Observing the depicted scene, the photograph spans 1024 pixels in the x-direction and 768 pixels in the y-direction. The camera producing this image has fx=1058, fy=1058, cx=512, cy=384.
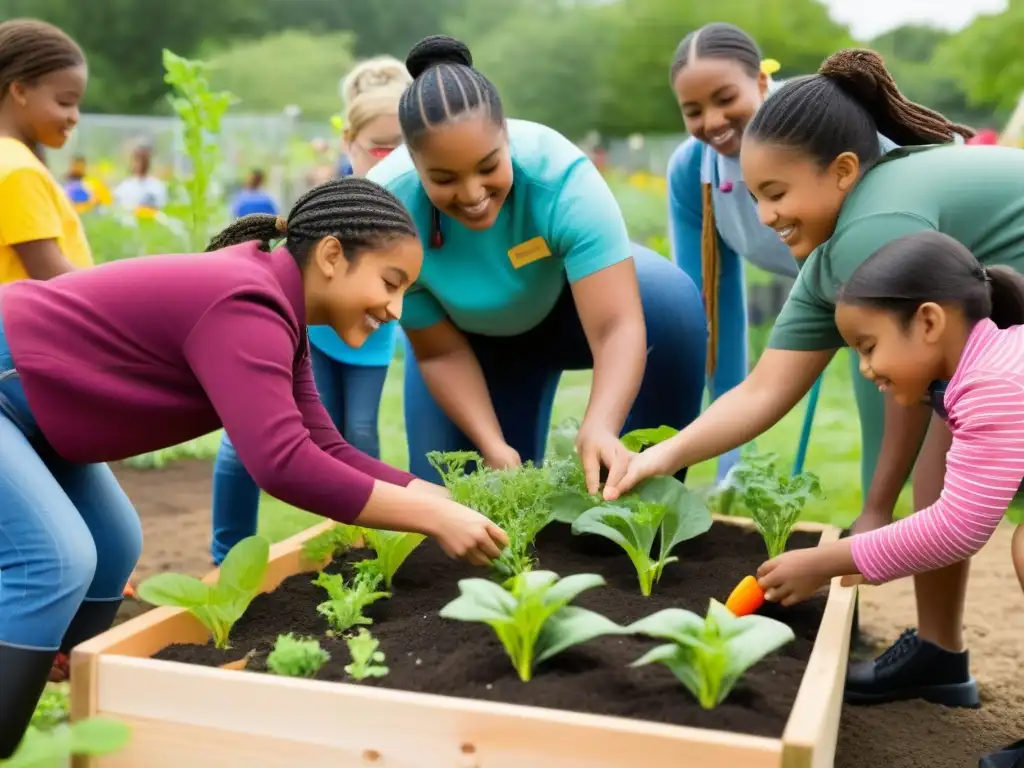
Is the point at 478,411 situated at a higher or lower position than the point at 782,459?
higher

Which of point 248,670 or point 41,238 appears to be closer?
point 248,670

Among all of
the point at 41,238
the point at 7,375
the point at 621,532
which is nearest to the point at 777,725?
the point at 621,532

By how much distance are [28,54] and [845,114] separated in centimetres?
223

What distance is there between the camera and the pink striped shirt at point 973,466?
1764 mm

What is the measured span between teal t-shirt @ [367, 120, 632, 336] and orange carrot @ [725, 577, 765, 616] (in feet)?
2.87

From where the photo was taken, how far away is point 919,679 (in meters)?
2.52

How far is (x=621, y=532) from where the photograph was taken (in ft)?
7.66

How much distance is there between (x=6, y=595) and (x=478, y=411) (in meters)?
1.28

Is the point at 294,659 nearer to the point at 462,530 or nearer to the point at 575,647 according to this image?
the point at 462,530

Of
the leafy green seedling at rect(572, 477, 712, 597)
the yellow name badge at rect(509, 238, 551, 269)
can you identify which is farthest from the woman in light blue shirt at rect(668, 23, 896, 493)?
the leafy green seedling at rect(572, 477, 712, 597)

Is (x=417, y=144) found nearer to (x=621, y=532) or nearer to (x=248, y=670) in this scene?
(x=621, y=532)

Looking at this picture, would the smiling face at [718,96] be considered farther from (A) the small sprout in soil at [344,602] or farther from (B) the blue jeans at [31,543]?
(B) the blue jeans at [31,543]

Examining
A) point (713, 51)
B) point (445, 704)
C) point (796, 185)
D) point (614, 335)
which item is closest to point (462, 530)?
point (445, 704)

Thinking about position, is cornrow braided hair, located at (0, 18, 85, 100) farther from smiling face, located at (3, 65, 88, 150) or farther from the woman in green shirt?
the woman in green shirt
